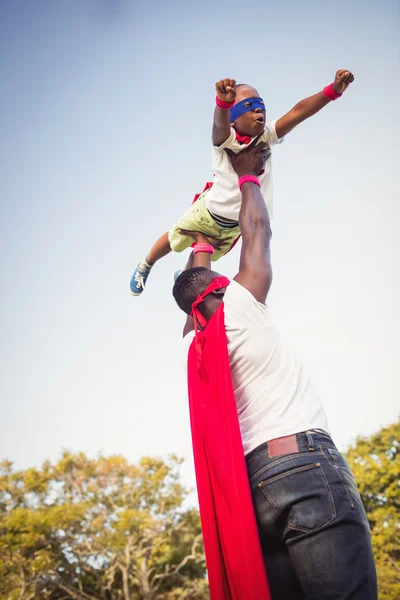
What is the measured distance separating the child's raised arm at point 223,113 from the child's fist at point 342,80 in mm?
729

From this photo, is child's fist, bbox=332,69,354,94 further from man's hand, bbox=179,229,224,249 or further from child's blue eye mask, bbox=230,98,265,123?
man's hand, bbox=179,229,224,249

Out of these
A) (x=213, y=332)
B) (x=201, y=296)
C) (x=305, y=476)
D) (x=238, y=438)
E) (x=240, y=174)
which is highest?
(x=240, y=174)

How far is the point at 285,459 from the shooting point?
197 centimetres

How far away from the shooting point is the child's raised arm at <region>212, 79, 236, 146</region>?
271 cm

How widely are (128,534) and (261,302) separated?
1900cm

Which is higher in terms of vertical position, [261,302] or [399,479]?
[399,479]

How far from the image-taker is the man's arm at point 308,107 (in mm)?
3098

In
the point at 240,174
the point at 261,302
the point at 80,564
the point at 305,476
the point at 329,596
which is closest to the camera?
the point at 329,596

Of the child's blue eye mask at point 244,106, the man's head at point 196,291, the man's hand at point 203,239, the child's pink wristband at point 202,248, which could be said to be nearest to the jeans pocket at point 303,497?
the man's head at point 196,291

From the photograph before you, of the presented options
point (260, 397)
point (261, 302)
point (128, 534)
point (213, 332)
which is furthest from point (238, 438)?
point (128, 534)

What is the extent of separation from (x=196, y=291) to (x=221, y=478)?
0.96m

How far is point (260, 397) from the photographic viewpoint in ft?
7.09

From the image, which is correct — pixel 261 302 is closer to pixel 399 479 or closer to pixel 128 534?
pixel 399 479

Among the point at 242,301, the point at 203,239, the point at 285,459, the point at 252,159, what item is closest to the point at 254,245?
the point at 242,301
